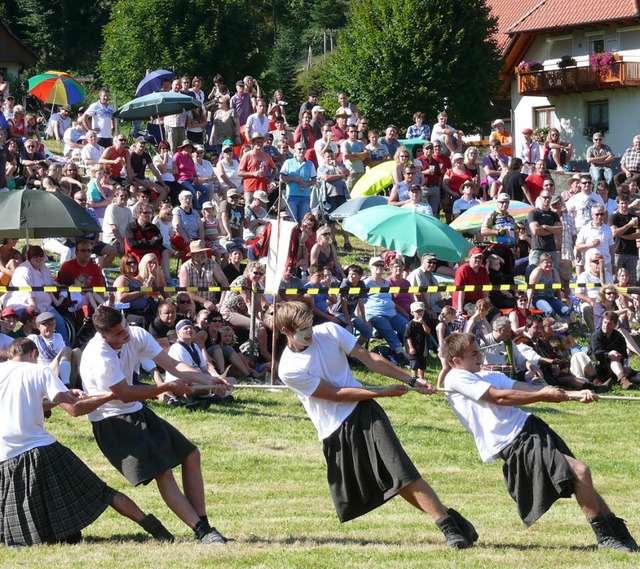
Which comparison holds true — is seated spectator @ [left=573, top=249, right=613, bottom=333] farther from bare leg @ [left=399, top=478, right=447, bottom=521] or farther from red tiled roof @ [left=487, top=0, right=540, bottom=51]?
red tiled roof @ [left=487, top=0, right=540, bottom=51]

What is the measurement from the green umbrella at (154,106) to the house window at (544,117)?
25.3 metres

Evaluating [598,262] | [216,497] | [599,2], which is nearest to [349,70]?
[599,2]

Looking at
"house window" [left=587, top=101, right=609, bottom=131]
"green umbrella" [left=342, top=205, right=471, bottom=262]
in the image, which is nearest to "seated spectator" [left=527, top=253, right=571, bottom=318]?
"green umbrella" [left=342, top=205, right=471, bottom=262]

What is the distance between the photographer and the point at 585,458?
12.1 metres

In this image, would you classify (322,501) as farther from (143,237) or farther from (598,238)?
(598,238)

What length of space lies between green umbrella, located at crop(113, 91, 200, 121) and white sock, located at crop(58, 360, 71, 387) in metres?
Result: 11.1

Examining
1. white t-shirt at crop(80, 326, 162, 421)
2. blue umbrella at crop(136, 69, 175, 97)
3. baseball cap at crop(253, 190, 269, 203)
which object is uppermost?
blue umbrella at crop(136, 69, 175, 97)

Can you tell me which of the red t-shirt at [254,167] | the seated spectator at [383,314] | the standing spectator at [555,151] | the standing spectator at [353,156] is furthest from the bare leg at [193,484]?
the standing spectator at [555,151]

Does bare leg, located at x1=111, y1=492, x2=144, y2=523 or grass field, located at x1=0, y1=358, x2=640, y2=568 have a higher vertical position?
bare leg, located at x1=111, y1=492, x2=144, y2=523

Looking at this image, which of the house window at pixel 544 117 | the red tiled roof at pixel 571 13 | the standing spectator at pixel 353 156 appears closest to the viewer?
the standing spectator at pixel 353 156

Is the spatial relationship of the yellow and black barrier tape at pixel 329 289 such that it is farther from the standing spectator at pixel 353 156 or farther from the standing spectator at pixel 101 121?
the standing spectator at pixel 101 121

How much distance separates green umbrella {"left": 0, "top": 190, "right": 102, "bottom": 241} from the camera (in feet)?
45.1

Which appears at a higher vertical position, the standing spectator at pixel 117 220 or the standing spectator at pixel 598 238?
the standing spectator at pixel 117 220

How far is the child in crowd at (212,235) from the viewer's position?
16.3 meters
